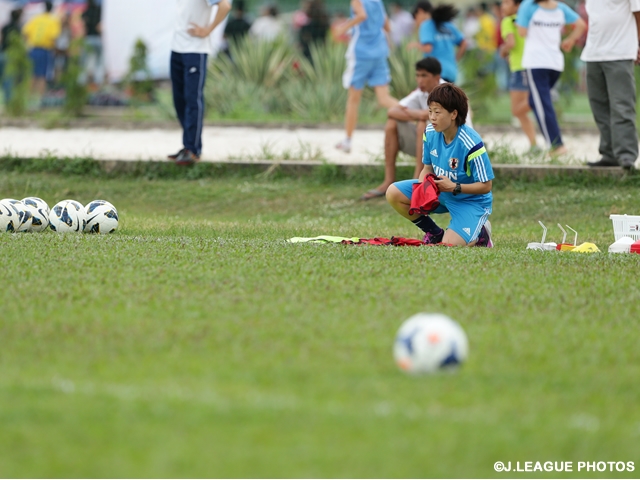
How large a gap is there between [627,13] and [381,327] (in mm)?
6552

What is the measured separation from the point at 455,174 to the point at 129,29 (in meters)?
15.0

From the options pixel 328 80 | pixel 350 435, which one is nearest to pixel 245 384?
pixel 350 435

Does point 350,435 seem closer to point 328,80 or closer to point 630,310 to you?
point 630,310

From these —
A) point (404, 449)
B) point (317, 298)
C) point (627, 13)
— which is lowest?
point (317, 298)

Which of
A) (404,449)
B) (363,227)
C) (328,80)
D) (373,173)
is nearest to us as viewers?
(404,449)

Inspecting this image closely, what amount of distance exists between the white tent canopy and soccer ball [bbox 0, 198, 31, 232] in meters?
13.5

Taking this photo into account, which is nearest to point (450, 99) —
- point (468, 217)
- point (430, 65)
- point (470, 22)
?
point (468, 217)

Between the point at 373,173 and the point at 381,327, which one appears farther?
the point at 373,173

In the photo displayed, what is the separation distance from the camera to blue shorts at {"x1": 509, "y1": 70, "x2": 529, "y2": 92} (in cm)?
1186

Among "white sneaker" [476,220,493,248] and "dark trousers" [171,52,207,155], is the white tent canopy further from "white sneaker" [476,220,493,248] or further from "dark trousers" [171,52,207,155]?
"white sneaker" [476,220,493,248]

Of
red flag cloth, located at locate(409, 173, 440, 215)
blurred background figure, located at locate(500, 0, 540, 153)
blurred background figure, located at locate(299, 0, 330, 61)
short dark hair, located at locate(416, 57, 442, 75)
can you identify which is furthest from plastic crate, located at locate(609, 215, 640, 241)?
blurred background figure, located at locate(299, 0, 330, 61)

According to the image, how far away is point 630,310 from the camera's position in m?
5.43

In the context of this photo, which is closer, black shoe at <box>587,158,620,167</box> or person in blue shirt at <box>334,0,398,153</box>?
black shoe at <box>587,158,620,167</box>

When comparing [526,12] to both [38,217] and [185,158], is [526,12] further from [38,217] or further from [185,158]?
[38,217]
